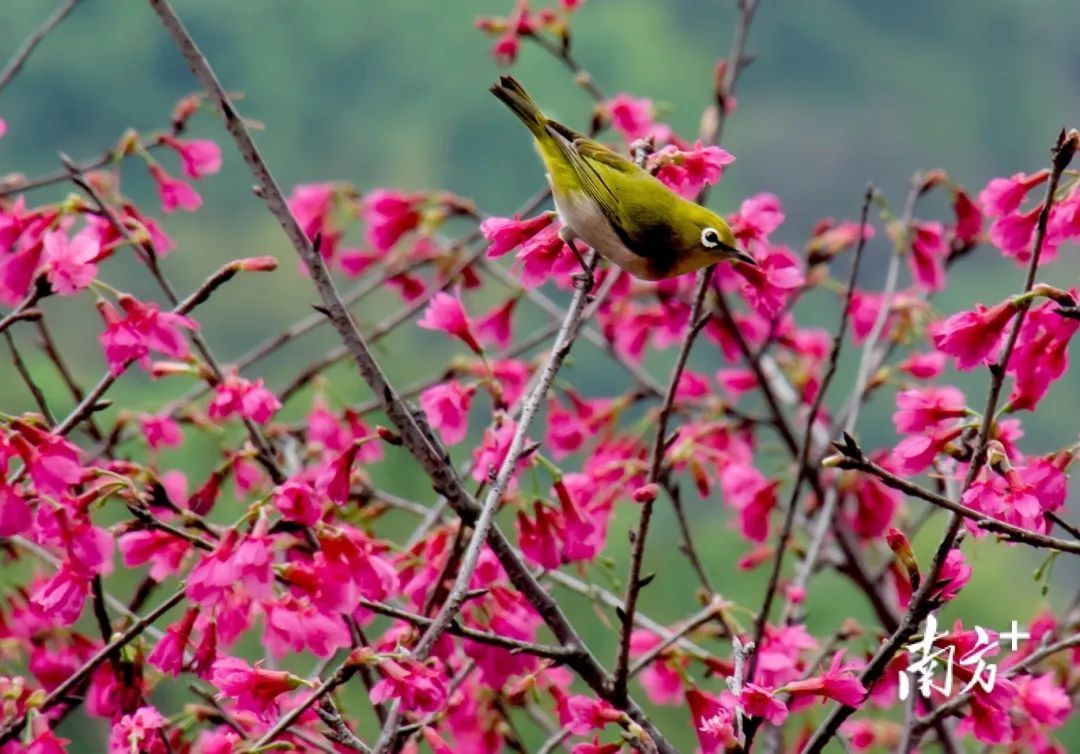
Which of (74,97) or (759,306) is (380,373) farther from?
(74,97)

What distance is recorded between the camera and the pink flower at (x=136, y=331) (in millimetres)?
997

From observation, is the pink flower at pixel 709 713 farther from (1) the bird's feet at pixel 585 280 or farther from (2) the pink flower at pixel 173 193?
(2) the pink flower at pixel 173 193

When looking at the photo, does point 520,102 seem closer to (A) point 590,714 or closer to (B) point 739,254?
(B) point 739,254

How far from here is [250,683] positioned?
830 mm

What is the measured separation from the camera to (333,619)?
93cm

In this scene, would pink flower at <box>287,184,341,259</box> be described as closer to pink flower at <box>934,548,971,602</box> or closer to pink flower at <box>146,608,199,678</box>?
pink flower at <box>146,608,199,678</box>

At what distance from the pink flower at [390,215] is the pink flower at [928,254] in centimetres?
63

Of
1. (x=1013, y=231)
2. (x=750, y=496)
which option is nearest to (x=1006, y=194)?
(x=1013, y=231)

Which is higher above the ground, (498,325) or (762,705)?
(498,325)

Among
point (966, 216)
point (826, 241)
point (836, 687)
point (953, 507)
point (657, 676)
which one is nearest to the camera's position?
point (953, 507)

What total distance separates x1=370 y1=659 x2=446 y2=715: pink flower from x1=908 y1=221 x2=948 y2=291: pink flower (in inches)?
40.4

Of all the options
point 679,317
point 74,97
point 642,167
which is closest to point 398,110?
point 74,97

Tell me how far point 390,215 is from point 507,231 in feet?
2.17

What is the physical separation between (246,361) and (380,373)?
23.8 inches
